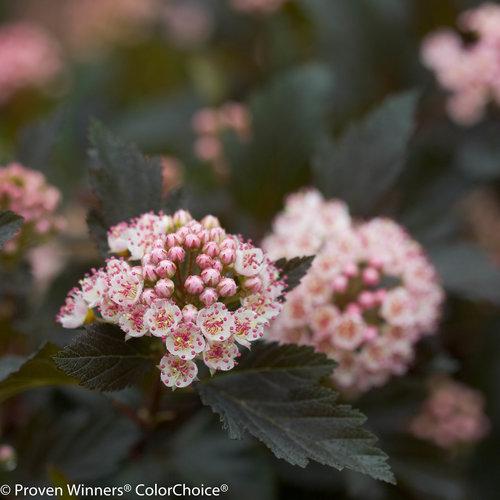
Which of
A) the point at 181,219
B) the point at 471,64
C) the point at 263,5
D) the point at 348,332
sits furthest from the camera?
the point at 263,5

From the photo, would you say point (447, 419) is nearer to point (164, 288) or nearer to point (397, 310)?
point (397, 310)

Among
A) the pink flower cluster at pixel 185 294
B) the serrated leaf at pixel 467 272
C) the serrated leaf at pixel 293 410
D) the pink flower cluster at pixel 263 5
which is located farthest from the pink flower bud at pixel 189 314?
the pink flower cluster at pixel 263 5

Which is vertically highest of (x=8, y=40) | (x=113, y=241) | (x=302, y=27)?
(x=8, y=40)

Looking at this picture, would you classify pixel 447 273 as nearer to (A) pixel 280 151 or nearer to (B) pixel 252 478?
(A) pixel 280 151

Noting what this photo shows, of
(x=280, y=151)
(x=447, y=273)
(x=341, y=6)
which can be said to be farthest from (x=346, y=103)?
(x=447, y=273)

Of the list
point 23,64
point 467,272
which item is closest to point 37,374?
point 467,272

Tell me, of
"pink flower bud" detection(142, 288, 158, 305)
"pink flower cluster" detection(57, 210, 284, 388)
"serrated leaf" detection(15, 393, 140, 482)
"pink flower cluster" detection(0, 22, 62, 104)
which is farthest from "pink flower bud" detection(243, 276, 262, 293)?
"pink flower cluster" detection(0, 22, 62, 104)

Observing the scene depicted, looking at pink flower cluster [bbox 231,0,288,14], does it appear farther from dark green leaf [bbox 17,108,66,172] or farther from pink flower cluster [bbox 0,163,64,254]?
pink flower cluster [bbox 0,163,64,254]
